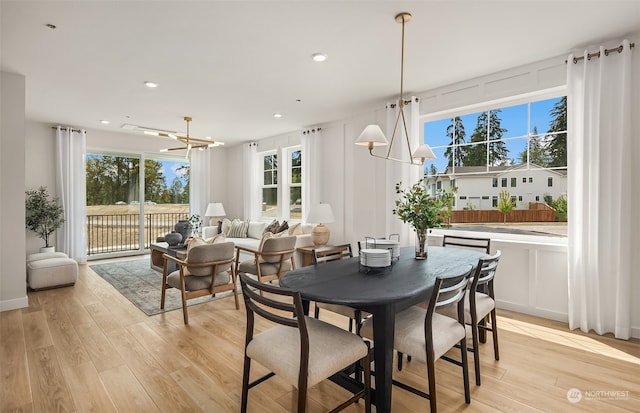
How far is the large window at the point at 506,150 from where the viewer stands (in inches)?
142

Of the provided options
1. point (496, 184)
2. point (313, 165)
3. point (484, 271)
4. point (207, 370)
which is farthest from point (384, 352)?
point (313, 165)

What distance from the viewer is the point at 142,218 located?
738 cm

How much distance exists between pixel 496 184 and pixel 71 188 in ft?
23.5

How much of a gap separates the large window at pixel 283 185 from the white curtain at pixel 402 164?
2684 mm

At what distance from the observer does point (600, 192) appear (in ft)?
9.97

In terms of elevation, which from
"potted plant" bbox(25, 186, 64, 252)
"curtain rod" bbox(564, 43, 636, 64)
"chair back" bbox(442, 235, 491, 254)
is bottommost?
"chair back" bbox(442, 235, 491, 254)

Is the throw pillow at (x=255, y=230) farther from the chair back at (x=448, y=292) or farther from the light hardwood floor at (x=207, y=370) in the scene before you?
the chair back at (x=448, y=292)

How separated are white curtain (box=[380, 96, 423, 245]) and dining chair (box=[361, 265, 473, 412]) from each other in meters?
2.31

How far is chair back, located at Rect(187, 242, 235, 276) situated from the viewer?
3330mm

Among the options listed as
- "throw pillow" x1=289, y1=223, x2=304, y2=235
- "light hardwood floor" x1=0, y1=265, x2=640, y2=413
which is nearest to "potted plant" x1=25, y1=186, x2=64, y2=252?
"light hardwood floor" x1=0, y1=265, x2=640, y2=413

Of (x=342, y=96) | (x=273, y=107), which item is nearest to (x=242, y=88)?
(x=273, y=107)

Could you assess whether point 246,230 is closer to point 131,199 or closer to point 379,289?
point 131,199

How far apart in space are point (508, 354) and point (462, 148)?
254 centimetres

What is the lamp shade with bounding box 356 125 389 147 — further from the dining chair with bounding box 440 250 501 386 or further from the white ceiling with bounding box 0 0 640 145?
the dining chair with bounding box 440 250 501 386
